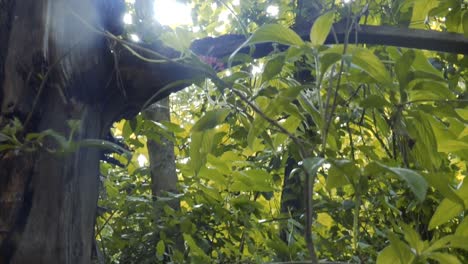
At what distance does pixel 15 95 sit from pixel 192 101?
1785 mm

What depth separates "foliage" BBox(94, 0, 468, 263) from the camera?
0.57 metres

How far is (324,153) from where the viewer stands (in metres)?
0.66

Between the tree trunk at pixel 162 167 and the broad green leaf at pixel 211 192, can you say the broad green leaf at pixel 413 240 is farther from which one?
the tree trunk at pixel 162 167

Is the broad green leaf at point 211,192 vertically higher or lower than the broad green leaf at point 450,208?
lower

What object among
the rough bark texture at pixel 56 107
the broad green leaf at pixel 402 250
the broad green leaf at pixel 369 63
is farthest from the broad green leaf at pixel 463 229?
the rough bark texture at pixel 56 107

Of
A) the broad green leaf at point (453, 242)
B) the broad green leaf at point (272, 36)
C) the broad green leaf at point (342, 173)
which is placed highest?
the broad green leaf at point (272, 36)

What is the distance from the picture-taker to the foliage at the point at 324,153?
575 mm

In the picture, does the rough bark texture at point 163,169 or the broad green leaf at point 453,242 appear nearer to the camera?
the broad green leaf at point 453,242

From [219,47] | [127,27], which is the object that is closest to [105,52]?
[127,27]

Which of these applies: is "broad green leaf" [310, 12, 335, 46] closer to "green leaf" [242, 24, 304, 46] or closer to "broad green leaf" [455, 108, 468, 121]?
"green leaf" [242, 24, 304, 46]

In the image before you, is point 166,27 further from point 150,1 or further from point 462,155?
point 462,155

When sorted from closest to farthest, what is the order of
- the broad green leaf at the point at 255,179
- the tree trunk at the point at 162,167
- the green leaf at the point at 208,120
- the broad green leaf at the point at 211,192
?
the green leaf at the point at 208,120 → the broad green leaf at the point at 255,179 → the broad green leaf at the point at 211,192 → the tree trunk at the point at 162,167

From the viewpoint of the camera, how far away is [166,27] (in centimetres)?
93

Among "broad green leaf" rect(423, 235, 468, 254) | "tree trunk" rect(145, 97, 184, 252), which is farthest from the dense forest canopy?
"tree trunk" rect(145, 97, 184, 252)
